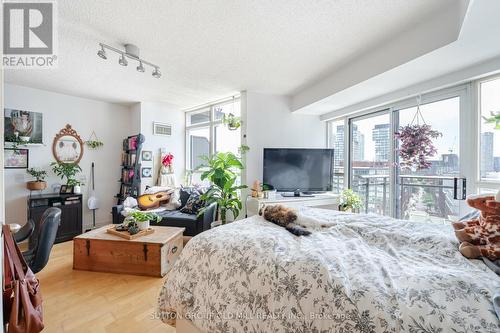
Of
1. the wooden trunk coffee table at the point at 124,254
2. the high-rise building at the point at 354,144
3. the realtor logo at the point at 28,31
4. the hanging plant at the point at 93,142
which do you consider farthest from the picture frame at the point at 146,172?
the high-rise building at the point at 354,144

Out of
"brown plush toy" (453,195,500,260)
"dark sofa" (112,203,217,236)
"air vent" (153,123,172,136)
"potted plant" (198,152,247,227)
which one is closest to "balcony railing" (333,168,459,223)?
"brown plush toy" (453,195,500,260)

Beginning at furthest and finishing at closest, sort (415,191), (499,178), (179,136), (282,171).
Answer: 1. (179,136)
2. (282,171)
3. (415,191)
4. (499,178)

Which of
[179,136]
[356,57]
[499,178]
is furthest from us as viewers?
[179,136]

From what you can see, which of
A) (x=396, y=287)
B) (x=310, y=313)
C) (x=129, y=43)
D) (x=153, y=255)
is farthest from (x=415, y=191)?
(x=129, y=43)

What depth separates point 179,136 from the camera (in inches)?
181

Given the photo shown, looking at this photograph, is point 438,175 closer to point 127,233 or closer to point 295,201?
point 295,201

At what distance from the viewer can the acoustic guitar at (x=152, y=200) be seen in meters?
3.49

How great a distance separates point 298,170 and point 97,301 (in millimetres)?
2737

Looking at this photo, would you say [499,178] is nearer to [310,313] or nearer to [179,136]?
[310,313]

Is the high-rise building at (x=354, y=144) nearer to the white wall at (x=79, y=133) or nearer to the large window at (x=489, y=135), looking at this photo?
the large window at (x=489, y=135)

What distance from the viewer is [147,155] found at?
13.4 ft

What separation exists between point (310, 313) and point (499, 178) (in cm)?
213

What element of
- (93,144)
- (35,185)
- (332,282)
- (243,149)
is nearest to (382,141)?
(243,149)

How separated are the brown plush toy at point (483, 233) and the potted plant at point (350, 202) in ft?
6.29
